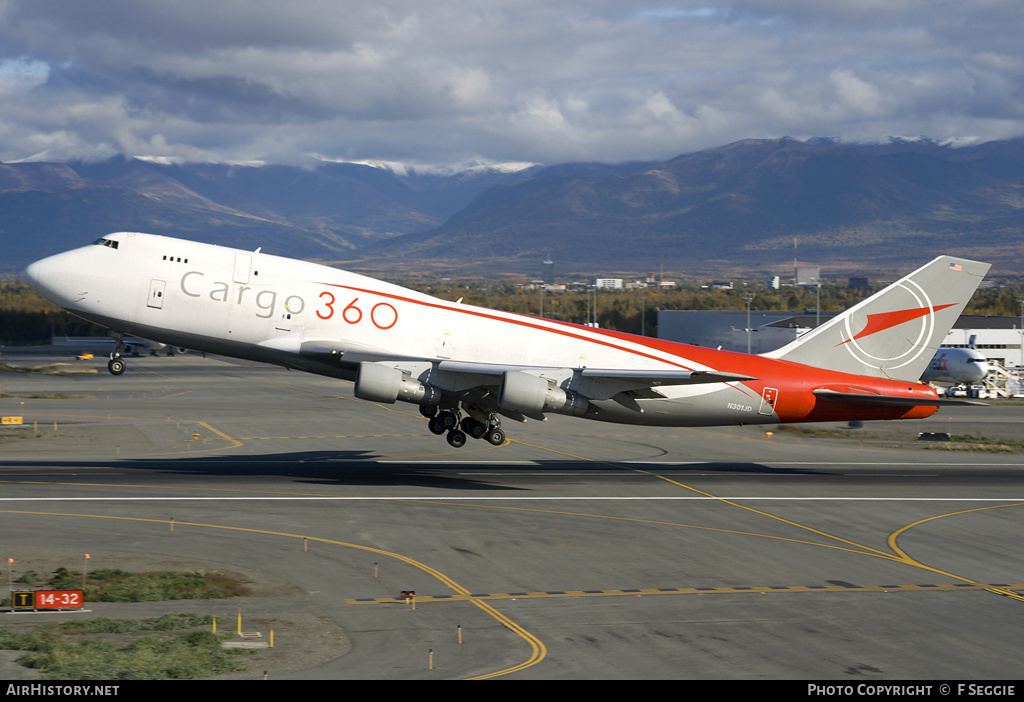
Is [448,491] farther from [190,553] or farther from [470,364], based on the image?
[190,553]

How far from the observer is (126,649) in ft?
60.2

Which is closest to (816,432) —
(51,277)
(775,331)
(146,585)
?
(51,277)

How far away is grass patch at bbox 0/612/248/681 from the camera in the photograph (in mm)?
16688

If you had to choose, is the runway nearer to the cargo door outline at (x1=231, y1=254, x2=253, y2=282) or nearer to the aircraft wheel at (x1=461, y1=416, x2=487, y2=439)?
the aircraft wheel at (x1=461, y1=416, x2=487, y2=439)

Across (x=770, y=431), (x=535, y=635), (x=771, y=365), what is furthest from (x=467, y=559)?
(x=770, y=431)

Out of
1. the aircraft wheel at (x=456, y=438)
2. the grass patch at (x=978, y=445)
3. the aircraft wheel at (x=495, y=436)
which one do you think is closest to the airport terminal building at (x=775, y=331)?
the grass patch at (x=978, y=445)

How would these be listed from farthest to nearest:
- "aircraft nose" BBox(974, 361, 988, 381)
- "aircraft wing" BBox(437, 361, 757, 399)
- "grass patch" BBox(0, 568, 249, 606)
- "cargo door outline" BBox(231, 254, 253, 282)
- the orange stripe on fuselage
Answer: "aircraft nose" BBox(974, 361, 988, 381) < the orange stripe on fuselage < "cargo door outline" BBox(231, 254, 253, 282) < "aircraft wing" BBox(437, 361, 757, 399) < "grass patch" BBox(0, 568, 249, 606)

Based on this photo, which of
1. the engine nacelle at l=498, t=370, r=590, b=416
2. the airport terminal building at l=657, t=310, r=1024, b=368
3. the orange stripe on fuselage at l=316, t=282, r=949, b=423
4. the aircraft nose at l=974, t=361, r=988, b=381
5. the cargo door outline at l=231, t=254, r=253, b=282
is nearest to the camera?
the engine nacelle at l=498, t=370, r=590, b=416

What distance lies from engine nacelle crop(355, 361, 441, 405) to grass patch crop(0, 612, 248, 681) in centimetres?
1443

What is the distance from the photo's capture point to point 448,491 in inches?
1414

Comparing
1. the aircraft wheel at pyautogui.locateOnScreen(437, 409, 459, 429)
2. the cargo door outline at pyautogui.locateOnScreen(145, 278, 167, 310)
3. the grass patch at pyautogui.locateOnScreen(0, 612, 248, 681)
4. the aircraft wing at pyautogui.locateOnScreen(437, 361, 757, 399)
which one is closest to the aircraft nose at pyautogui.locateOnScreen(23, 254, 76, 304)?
the cargo door outline at pyautogui.locateOnScreen(145, 278, 167, 310)

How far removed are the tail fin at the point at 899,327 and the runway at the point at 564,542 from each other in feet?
18.0

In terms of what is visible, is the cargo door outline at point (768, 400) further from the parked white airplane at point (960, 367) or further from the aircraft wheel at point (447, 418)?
the parked white airplane at point (960, 367)

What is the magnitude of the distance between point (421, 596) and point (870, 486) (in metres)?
24.8
